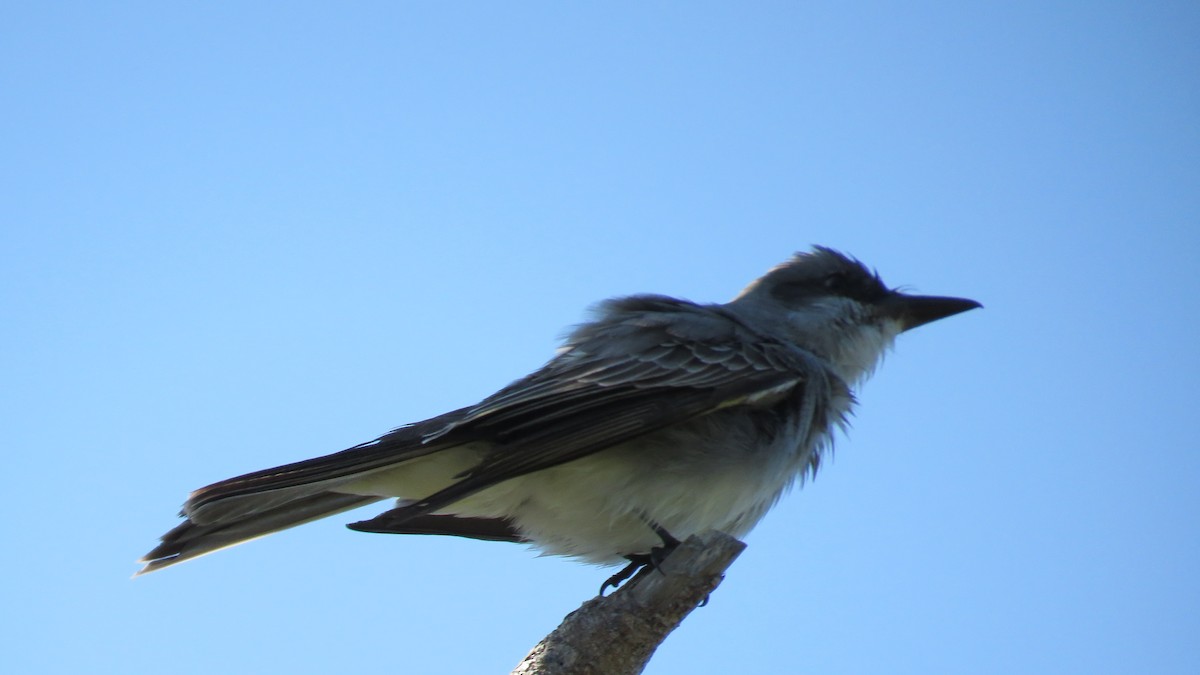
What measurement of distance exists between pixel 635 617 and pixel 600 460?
1.41 meters

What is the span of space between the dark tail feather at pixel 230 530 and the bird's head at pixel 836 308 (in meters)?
3.01

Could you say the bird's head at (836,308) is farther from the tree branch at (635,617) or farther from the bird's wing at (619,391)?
the tree branch at (635,617)

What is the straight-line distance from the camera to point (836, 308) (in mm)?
8422

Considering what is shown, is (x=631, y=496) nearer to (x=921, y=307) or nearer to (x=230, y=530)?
(x=230, y=530)

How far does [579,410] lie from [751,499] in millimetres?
1112

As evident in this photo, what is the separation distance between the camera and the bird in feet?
21.1

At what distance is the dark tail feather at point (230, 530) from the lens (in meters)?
6.45

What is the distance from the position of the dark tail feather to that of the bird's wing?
863mm

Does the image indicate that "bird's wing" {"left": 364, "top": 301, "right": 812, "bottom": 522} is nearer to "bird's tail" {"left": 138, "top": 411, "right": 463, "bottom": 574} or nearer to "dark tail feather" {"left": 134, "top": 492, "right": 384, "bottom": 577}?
"bird's tail" {"left": 138, "top": 411, "right": 463, "bottom": 574}

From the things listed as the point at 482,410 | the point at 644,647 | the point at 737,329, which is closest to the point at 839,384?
the point at 737,329

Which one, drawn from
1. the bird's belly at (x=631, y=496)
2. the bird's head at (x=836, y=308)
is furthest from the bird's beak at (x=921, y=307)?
the bird's belly at (x=631, y=496)

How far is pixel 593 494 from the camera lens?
21.8 feet

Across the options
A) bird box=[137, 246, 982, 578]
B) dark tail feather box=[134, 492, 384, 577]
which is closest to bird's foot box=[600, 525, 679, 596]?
bird box=[137, 246, 982, 578]

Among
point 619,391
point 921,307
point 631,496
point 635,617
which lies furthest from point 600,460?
point 921,307
